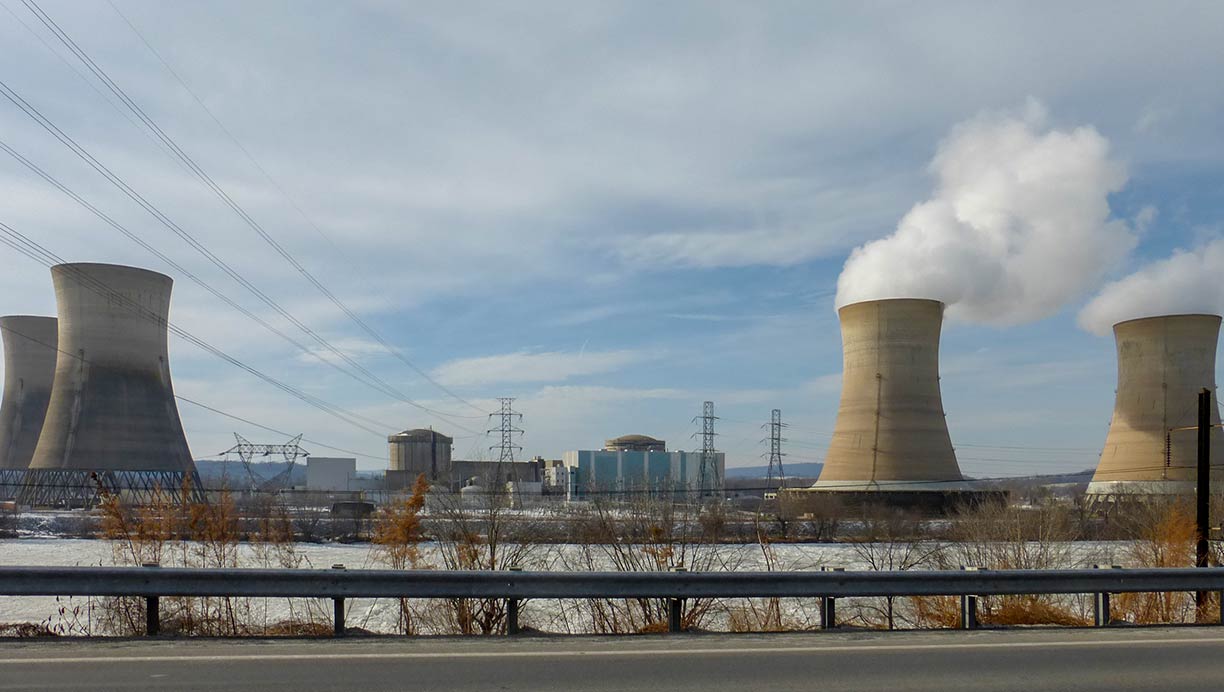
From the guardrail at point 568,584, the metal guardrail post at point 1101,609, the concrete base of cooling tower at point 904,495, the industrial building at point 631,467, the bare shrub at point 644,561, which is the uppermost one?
the guardrail at point 568,584

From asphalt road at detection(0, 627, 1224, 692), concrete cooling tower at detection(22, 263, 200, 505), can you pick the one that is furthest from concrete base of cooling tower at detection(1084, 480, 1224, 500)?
concrete cooling tower at detection(22, 263, 200, 505)

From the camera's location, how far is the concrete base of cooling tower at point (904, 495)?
37062 millimetres

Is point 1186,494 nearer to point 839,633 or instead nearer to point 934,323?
point 934,323

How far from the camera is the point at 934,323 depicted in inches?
A: 1361

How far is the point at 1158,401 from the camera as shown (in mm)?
35812

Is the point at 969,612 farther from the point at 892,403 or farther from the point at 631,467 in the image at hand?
the point at 631,467

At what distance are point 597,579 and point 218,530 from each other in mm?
13308

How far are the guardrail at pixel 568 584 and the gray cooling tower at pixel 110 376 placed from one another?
31.5 meters

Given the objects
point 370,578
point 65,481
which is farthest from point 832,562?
point 65,481

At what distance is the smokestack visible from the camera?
33844 millimetres

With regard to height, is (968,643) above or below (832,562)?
above

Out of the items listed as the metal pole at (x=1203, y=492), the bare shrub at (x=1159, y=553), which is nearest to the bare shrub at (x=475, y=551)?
the bare shrub at (x=1159, y=553)

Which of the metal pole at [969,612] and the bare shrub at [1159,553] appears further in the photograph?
the bare shrub at [1159,553]

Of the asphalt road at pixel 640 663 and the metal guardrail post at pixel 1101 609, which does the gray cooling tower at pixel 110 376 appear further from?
the metal guardrail post at pixel 1101 609
